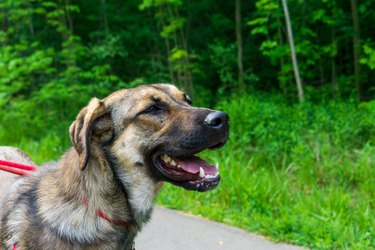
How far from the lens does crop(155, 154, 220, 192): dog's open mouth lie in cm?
333

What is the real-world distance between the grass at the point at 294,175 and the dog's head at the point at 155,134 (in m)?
1.98

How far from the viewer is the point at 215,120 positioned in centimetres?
326

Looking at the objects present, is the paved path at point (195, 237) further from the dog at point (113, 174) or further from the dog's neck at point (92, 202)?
the dog's neck at point (92, 202)

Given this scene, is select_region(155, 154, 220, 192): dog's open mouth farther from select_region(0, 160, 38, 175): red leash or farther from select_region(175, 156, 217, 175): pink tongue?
select_region(0, 160, 38, 175): red leash

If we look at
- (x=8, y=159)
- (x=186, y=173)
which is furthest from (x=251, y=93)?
(x=186, y=173)

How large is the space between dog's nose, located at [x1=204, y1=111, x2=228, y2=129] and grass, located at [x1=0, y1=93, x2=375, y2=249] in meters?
2.03

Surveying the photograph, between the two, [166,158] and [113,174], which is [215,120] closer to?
[166,158]

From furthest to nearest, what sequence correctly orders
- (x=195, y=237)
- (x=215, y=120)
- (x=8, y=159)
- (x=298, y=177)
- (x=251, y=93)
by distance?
(x=251, y=93) → (x=298, y=177) → (x=195, y=237) → (x=8, y=159) → (x=215, y=120)

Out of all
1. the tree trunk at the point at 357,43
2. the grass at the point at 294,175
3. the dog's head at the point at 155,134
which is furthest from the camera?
the tree trunk at the point at 357,43

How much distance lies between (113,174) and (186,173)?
1.60ft

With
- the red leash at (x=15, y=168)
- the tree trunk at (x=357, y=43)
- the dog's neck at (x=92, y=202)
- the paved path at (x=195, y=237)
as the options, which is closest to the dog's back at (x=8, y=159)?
the red leash at (x=15, y=168)

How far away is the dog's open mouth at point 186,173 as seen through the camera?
333 cm

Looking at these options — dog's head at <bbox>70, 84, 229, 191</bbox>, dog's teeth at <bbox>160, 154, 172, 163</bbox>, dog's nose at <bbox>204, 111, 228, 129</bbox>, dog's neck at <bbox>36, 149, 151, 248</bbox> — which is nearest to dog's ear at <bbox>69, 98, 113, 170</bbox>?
dog's head at <bbox>70, 84, 229, 191</bbox>

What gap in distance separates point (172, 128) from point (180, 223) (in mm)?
2522
